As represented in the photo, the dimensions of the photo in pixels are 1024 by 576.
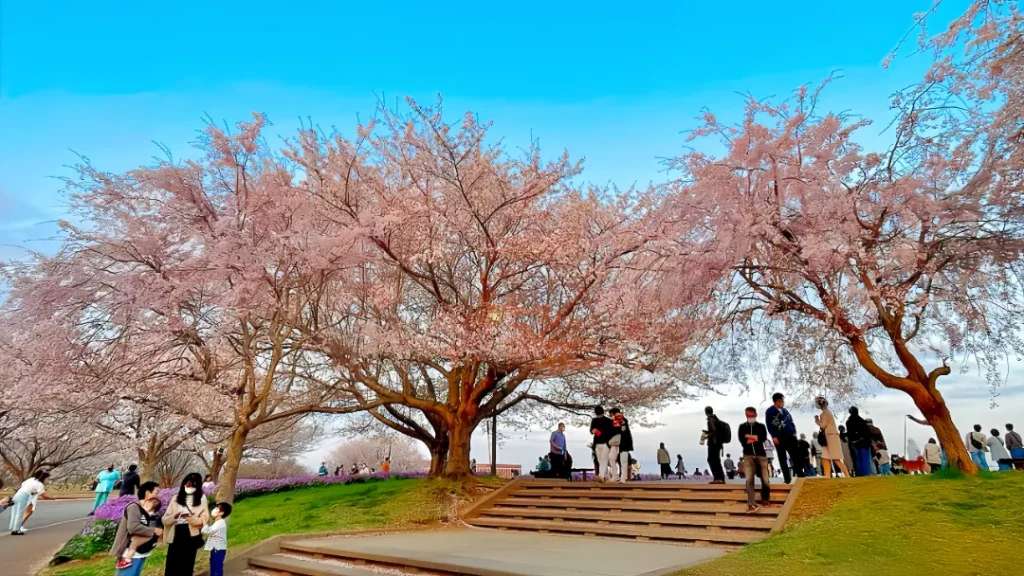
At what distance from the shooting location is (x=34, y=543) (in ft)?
51.8

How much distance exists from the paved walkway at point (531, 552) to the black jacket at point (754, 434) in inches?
84.2

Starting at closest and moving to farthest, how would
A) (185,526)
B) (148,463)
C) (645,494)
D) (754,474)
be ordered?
1. (185,526)
2. (754,474)
3. (645,494)
4. (148,463)

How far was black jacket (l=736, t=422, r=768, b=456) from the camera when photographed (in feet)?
35.5

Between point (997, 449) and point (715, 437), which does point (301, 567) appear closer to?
point (715, 437)

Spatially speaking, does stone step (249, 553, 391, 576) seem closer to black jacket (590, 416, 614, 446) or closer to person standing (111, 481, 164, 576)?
person standing (111, 481, 164, 576)

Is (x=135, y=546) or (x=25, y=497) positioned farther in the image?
(x=25, y=497)

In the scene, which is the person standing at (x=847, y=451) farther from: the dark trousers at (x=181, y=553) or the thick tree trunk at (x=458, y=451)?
the dark trousers at (x=181, y=553)

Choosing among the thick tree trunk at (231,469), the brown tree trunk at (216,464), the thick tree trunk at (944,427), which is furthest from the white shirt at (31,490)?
the thick tree trunk at (944,427)

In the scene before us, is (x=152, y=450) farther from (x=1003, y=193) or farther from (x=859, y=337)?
(x=1003, y=193)

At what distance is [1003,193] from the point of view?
10398 millimetres

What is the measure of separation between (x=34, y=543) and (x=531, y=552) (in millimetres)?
15013

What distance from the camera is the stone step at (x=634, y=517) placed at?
33.7 feet

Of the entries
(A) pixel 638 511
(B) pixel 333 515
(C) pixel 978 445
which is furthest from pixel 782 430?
(B) pixel 333 515

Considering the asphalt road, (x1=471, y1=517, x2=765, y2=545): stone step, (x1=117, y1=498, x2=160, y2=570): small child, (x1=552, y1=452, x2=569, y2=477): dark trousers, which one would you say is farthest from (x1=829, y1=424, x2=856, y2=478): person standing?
the asphalt road
